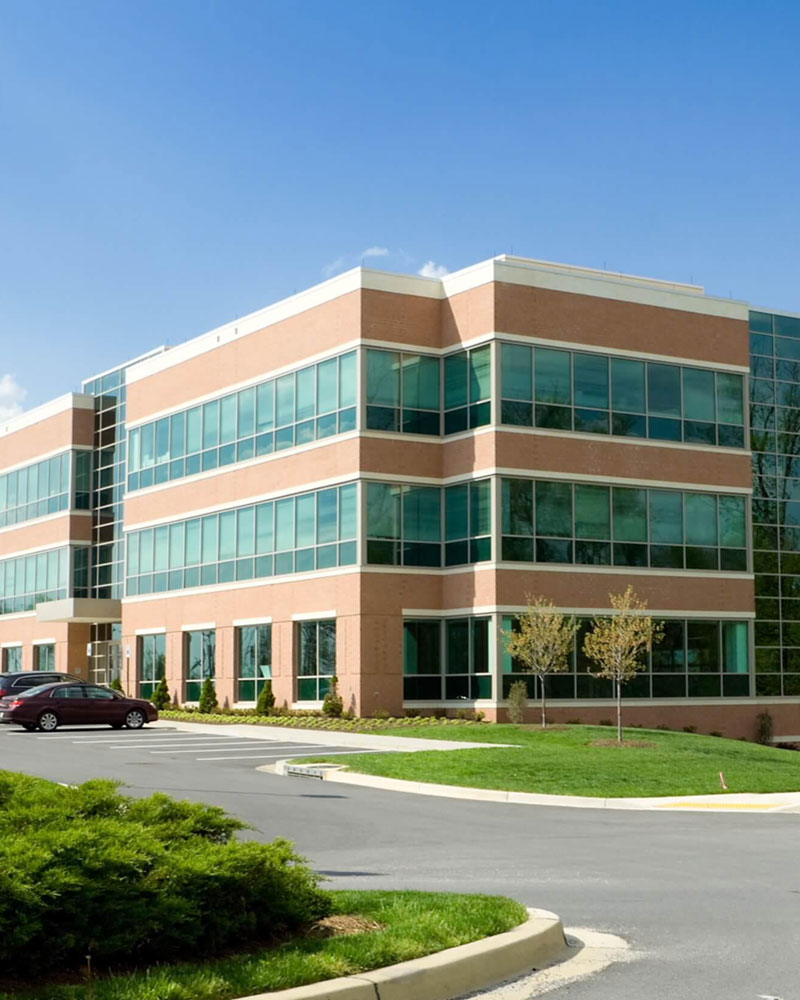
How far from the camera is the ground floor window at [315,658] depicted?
3928cm

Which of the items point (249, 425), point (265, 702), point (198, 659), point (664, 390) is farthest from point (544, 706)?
point (198, 659)

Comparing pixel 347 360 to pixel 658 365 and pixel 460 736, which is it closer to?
pixel 658 365

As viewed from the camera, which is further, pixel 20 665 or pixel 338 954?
pixel 20 665

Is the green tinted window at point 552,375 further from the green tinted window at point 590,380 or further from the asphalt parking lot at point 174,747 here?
the asphalt parking lot at point 174,747

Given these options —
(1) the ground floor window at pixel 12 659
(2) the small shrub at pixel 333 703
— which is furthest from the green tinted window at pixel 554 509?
(1) the ground floor window at pixel 12 659

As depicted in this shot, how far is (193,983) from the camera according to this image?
7008 mm

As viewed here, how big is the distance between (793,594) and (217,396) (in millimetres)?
19821

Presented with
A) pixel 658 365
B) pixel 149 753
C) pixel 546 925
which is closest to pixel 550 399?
pixel 658 365

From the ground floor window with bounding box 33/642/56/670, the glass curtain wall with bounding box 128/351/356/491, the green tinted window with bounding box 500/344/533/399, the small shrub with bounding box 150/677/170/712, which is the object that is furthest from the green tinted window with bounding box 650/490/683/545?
the ground floor window with bounding box 33/642/56/670

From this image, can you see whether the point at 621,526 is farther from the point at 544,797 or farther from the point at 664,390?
the point at 544,797

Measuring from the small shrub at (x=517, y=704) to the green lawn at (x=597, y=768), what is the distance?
6.24m

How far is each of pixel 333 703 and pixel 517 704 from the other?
511 centimetres

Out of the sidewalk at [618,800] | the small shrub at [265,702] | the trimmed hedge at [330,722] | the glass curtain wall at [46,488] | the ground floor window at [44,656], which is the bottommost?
the sidewalk at [618,800]

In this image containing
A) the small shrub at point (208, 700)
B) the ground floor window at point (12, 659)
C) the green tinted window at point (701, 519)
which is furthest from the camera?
the ground floor window at point (12, 659)
